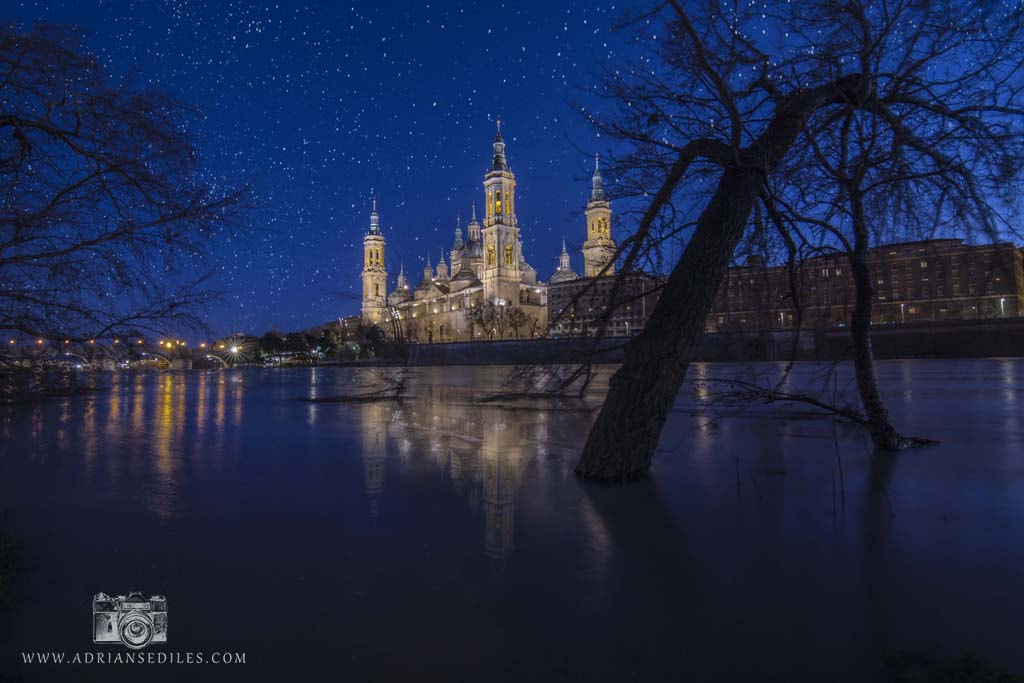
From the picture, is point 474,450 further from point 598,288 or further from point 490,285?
point 490,285

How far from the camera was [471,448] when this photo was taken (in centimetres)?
829

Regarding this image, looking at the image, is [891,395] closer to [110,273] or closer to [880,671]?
[880,671]

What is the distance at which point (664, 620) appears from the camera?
9.20 ft

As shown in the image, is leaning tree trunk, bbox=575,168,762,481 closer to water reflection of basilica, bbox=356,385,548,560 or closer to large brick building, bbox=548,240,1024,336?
large brick building, bbox=548,240,1024,336

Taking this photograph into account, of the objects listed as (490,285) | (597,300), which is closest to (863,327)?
(597,300)

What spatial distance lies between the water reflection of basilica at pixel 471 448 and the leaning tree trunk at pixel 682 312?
4.93 feet

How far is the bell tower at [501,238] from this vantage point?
12669cm

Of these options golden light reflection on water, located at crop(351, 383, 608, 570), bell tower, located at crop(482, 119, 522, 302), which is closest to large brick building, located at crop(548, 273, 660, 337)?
golden light reflection on water, located at crop(351, 383, 608, 570)

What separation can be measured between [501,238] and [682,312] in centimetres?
12489

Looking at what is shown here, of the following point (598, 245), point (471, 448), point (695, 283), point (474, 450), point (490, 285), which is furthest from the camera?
point (490, 285)

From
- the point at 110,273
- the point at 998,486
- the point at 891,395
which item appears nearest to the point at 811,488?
the point at 998,486

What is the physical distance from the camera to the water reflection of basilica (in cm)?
490

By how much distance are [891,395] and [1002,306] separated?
3787 cm

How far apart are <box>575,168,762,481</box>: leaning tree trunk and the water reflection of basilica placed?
59.2 inches
